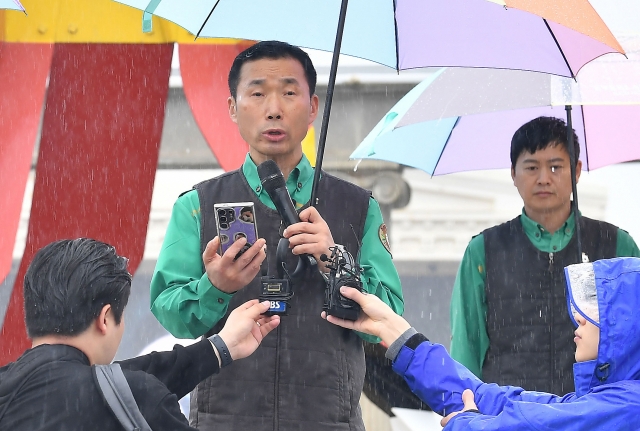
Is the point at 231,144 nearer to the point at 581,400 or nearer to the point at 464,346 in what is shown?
the point at 464,346

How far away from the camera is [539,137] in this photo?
177 inches

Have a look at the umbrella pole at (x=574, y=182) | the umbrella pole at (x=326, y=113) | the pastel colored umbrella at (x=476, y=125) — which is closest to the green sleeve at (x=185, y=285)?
the umbrella pole at (x=326, y=113)

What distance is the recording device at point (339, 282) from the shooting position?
2.90 meters

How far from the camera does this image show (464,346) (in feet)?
14.4

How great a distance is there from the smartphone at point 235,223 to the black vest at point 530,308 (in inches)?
71.3

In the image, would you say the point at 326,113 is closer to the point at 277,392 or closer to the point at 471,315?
the point at 277,392

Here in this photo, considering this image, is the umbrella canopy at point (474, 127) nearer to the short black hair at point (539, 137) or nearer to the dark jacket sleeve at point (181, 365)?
the short black hair at point (539, 137)

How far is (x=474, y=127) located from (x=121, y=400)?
321 cm

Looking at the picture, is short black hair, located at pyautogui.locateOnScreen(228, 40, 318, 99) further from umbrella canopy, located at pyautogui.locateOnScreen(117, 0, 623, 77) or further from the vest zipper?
the vest zipper

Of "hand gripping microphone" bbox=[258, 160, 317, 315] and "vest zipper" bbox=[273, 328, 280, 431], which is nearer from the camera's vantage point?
"hand gripping microphone" bbox=[258, 160, 317, 315]

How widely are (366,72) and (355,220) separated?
13.8 feet

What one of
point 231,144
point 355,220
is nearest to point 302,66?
point 355,220

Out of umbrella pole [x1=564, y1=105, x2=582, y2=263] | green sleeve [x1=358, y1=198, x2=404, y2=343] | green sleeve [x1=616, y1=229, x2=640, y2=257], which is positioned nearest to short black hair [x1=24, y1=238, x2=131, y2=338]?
green sleeve [x1=358, y1=198, x2=404, y2=343]

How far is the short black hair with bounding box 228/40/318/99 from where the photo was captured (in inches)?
134
